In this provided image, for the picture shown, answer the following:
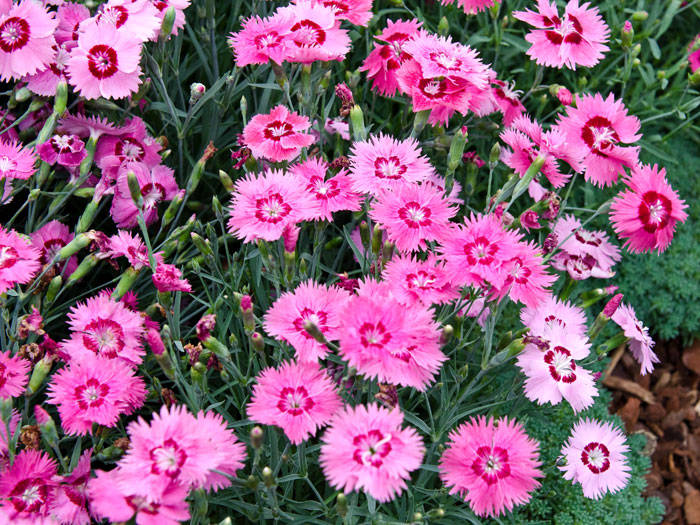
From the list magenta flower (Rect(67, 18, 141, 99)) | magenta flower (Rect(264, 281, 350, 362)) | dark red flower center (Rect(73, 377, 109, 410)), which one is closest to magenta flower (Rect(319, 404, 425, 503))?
magenta flower (Rect(264, 281, 350, 362))

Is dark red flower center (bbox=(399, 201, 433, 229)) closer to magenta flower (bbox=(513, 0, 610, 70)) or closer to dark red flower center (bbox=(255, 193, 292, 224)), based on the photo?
dark red flower center (bbox=(255, 193, 292, 224))

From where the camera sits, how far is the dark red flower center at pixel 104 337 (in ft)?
6.55

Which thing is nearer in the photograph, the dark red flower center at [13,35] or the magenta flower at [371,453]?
the magenta flower at [371,453]

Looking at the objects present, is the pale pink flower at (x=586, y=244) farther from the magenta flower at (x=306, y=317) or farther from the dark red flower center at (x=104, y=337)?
the dark red flower center at (x=104, y=337)

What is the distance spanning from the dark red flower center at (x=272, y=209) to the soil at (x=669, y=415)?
2227 mm

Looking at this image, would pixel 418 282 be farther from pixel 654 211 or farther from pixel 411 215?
pixel 654 211

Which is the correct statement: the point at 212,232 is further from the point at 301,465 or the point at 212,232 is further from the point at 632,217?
the point at 632,217

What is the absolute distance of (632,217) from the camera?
2221 millimetres

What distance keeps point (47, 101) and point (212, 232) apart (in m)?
0.94

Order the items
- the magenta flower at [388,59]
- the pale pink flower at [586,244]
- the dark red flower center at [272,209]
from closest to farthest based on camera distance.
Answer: the dark red flower center at [272,209], the magenta flower at [388,59], the pale pink flower at [586,244]

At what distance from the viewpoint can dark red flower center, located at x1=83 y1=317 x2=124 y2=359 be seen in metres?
2.00

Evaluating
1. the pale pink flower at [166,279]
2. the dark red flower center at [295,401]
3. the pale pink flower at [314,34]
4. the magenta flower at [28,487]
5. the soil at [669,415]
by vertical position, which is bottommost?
the soil at [669,415]

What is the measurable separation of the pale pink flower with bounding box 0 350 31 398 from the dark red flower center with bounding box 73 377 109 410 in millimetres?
179

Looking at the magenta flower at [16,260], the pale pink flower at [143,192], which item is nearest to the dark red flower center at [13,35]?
the pale pink flower at [143,192]
